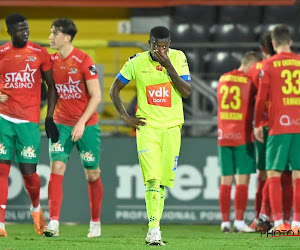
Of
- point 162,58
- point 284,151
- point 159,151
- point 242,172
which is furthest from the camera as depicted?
point 242,172

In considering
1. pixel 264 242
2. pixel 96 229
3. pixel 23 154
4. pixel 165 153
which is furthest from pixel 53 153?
pixel 264 242

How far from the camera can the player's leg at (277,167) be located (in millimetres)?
10266

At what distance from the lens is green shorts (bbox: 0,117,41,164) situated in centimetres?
973

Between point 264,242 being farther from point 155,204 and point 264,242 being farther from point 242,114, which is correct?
point 242,114

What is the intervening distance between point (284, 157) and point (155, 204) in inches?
95.3

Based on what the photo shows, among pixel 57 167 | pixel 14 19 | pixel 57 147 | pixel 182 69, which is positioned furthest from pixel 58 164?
pixel 182 69

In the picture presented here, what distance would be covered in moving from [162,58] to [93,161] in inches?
82.9

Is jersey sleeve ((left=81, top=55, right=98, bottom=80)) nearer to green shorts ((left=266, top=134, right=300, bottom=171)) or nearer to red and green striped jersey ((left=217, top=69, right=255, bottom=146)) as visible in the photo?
red and green striped jersey ((left=217, top=69, right=255, bottom=146))

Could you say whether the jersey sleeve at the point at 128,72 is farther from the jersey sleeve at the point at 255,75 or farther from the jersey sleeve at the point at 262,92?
the jersey sleeve at the point at 255,75

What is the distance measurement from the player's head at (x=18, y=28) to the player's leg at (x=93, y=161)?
118cm

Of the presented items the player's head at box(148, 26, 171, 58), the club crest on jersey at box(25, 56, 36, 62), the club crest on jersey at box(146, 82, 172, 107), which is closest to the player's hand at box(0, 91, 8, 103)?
the club crest on jersey at box(25, 56, 36, 62)

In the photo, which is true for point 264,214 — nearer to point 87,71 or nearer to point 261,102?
point 261,102

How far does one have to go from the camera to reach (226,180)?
11172 millimetres

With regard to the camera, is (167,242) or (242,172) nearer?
(167,242)
